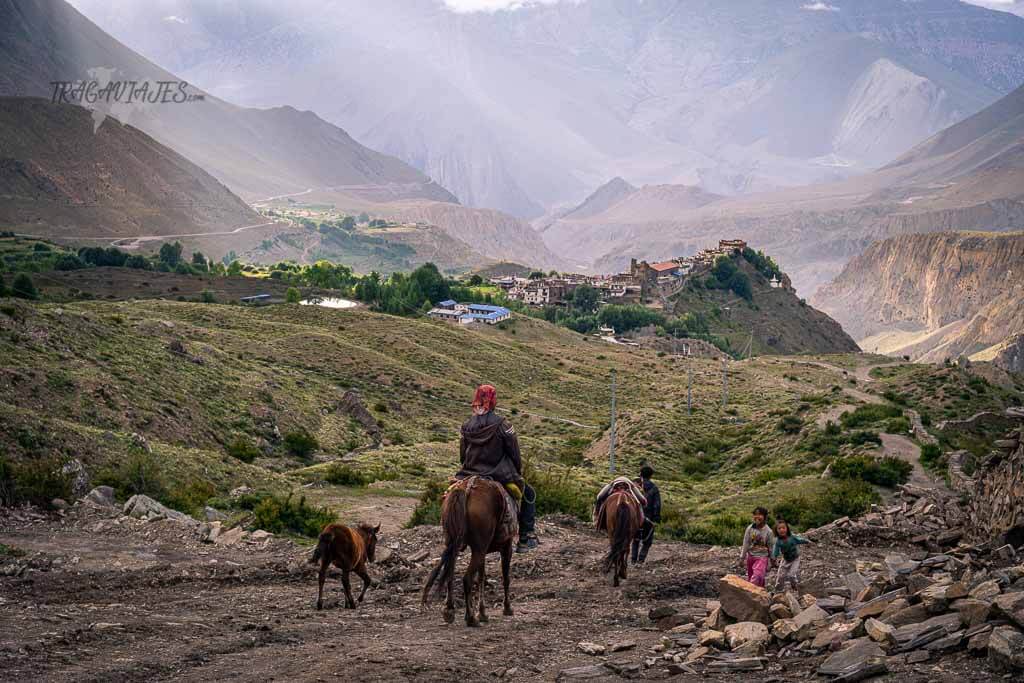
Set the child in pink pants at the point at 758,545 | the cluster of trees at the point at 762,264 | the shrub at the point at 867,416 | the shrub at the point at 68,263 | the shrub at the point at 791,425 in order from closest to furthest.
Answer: the child in pink pants at the point at 758,545 < the shrub at the point at 867,416 < the shrub at the point at 791,425 < the shrub at the point at 68,263 < the cluster of trees at the point at 762,264

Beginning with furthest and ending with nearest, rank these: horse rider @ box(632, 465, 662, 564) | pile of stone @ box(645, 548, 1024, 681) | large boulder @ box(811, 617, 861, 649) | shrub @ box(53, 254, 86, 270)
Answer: shrub @ box(53, 254, 86, 270) → horse rider @ box(632, 465, 662, 564) → large boulder @ box(811, 617, 861, 649) → pile of stone @ box(645, 548, 1024, 681)

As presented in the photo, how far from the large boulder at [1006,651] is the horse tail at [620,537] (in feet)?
26.1

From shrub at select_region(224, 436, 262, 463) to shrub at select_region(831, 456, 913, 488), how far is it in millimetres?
19450

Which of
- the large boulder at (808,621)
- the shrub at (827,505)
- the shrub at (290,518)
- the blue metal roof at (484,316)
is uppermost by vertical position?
the blue metal roof at (484,316)

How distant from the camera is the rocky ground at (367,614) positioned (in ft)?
36.9

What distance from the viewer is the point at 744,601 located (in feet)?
43.2

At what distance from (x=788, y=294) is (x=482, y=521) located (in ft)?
585

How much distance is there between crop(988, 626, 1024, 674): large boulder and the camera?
9.38 m

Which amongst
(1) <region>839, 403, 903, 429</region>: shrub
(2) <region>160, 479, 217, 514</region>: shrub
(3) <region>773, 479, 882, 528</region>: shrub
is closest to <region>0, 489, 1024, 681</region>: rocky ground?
(2) <region>160, 479, 217, 514</region>: shrub

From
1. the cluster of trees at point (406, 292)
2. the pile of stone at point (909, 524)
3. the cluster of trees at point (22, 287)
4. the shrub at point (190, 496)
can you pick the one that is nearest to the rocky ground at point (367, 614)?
the pile of stone at point (909, 524)

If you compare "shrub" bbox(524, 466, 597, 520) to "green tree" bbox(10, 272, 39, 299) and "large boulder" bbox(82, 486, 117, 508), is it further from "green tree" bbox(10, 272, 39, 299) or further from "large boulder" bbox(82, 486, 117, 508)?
"green tree" bbox(10, 272, 39, 299)

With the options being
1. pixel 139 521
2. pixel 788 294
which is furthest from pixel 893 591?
pixel 788 294

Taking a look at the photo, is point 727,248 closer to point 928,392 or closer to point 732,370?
point 732,370

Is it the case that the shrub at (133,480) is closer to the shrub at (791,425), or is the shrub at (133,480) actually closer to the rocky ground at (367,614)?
the rocky ground at (367,614)
